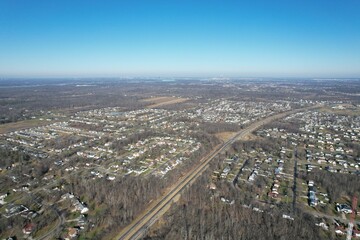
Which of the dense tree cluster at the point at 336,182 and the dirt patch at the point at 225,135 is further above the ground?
the dense tree cluster at the point at 336,182

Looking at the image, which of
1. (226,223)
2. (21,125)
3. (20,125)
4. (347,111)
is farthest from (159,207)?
(347,111)

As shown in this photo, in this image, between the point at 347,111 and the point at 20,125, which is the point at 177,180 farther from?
the point at 347,111

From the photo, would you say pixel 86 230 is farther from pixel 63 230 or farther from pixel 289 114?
pixel 289 114

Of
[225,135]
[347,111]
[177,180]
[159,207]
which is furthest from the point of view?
[347,111]

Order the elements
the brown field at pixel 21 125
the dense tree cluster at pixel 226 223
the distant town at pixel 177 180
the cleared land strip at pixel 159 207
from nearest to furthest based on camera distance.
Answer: the dense tree cluster at pixel 226 223, the cleared land strip at pixel 159 207, the distant town at pixel 177 180, the brown field at pixel 21 125

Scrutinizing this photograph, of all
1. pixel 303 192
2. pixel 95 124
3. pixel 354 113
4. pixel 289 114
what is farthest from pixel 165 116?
pixel 354 113

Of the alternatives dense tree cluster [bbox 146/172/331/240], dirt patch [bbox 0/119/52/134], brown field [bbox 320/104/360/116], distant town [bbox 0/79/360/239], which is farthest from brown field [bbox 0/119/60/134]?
brown field [bbox 320/104/360/116]

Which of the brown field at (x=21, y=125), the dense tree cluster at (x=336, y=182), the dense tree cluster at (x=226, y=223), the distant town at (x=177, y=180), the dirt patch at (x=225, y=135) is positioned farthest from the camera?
the brown field at (x=21, y=125)

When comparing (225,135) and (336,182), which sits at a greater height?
(336,182)

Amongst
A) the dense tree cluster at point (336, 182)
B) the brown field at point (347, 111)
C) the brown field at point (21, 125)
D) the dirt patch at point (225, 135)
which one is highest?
the brown field at point (21, 125)

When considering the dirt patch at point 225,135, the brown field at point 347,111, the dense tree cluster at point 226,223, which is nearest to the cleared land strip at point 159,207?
the dense tree cluster at point 226,223

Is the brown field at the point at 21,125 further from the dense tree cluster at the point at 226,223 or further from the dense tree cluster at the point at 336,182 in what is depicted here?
the dense tree cluster at the point at 336,182

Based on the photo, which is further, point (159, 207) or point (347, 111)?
point (347, 111)
